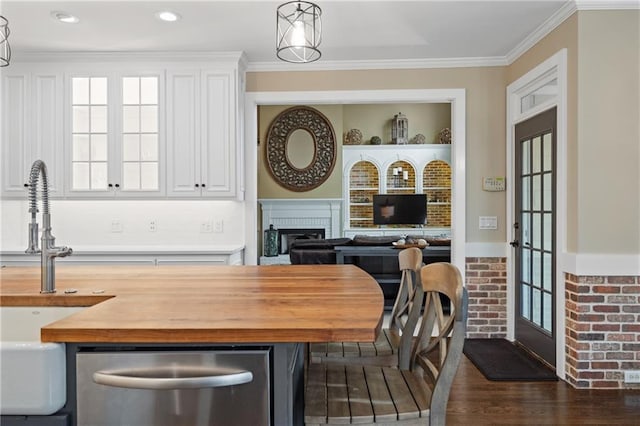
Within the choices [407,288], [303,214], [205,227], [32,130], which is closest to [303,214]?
[303,214]

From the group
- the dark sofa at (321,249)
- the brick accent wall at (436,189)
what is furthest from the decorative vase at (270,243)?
the dark sofa at (321,249)

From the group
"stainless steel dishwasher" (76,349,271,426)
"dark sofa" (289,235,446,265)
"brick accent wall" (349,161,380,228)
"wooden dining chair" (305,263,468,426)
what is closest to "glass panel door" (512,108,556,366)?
"dark sofa" (289,235,446,265)

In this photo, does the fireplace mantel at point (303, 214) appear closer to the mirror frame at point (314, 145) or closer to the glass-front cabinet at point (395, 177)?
the mirror frame at point (314, 145)

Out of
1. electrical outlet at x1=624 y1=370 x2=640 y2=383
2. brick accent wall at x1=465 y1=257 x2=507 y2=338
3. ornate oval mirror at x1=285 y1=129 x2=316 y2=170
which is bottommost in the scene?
electrical outlet at x1=624 y1=370 x2=640 y2=383

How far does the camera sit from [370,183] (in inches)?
380

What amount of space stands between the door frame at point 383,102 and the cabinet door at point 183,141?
512 mm

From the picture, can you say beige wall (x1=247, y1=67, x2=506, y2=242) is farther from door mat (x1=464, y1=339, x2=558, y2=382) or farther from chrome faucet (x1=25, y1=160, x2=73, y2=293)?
chrome faucet (x1=25, y1=160, x2=73, y2=293)

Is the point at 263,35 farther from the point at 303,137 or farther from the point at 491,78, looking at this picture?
the point at 303,137

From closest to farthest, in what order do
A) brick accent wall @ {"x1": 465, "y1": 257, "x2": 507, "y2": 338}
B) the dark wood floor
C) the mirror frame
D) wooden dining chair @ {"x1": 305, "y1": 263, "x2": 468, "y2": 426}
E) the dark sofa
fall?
wooden dining chair @ {"x1": 305, "y1": 263, "x2": 468, "y2": 426}, the dark wood floor, brick accent wall @ {"x1": 465, "y1": 257, "x2": 507, "y2": 338}, the dark sofa, the mirror frame

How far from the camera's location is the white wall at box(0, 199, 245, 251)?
4.41 m

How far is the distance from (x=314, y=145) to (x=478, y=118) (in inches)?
199

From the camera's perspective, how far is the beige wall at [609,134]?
9.77 ft

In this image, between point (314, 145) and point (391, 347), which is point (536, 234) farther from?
point (314, 145)

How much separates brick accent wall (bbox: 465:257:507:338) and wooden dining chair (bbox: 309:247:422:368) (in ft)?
7.51
